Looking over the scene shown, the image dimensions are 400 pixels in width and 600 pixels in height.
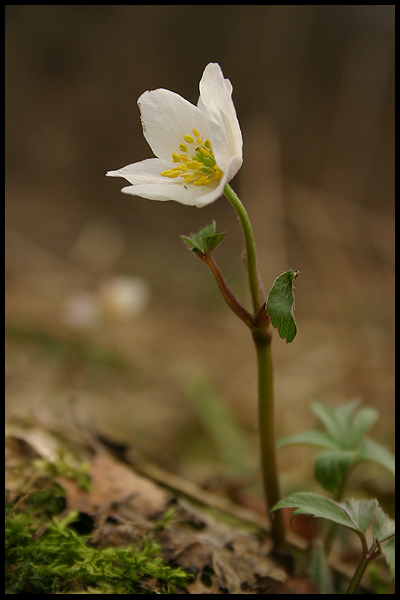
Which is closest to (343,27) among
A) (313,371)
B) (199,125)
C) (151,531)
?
(313,371)

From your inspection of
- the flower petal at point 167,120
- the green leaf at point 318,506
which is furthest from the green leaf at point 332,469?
the flower petal at point 167,120

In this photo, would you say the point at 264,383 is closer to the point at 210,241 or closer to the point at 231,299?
the point at 231,299

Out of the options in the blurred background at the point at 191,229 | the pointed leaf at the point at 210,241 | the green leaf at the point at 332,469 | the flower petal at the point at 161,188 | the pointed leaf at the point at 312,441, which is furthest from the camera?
the blurred background at the point at 191,229

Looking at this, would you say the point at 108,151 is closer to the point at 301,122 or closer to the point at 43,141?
the point at 43,141

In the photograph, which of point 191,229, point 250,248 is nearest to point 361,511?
point 250,248

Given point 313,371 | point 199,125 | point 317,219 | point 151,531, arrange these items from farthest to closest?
point 317,219
point 313,371
point 151,531
point 199,125

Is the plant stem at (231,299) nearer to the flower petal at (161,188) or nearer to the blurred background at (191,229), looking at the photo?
the flower petal at (161,188)
